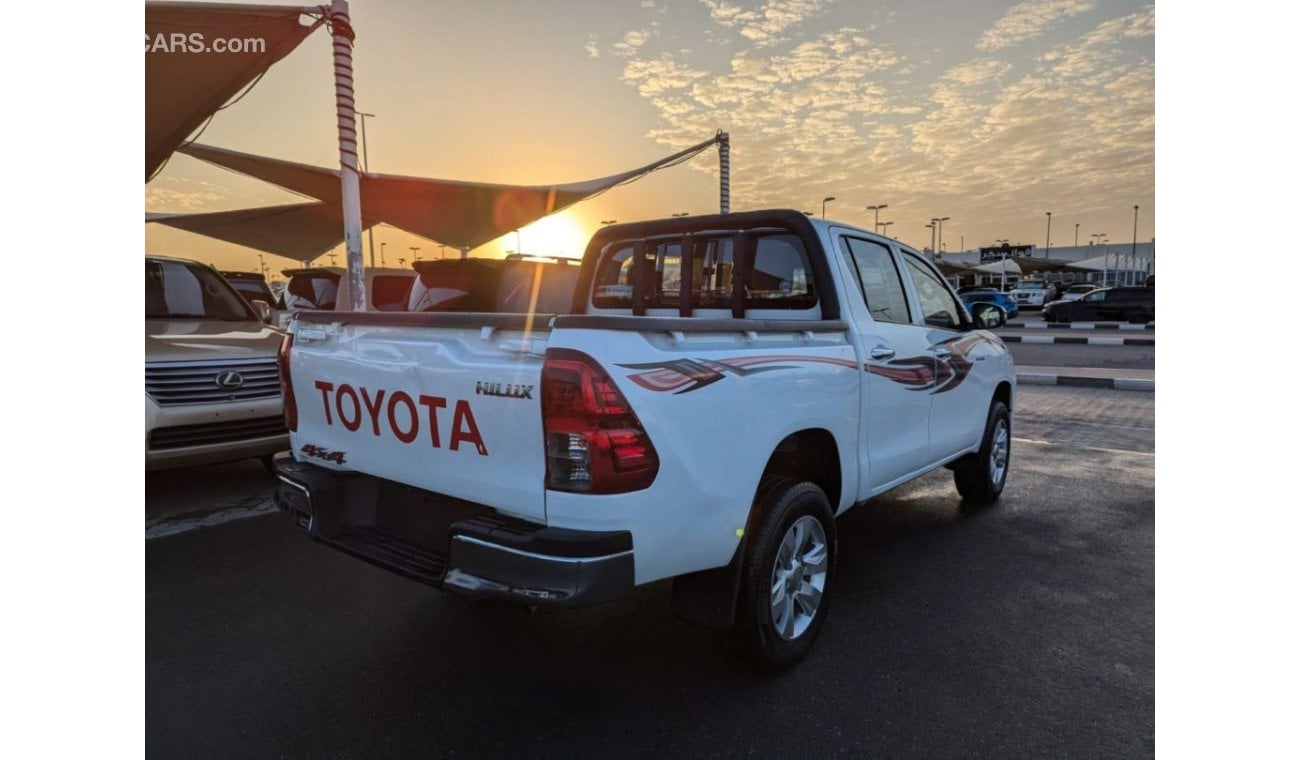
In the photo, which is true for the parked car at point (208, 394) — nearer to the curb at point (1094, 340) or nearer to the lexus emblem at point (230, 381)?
the lexus emblem at point (230, 381)

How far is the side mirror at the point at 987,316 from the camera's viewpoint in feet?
16.0

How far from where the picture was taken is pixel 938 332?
416 cm

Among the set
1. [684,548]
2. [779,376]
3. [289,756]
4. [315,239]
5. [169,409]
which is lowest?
[289,756]

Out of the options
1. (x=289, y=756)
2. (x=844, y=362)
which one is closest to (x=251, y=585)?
(x=289, y=756)

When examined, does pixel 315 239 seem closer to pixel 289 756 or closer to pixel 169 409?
pixel 169 409

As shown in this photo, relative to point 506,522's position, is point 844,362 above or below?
above

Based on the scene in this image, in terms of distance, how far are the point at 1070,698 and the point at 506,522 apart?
89.5 inches

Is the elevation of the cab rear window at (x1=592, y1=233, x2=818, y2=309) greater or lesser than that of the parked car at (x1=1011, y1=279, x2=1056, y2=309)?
lesser

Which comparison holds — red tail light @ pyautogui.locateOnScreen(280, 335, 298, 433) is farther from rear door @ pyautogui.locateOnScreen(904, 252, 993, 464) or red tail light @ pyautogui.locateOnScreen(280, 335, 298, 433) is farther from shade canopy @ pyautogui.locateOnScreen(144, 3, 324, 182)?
shade canopy @ pyautogui.locateOnScreen(144, 3, 324, 182)

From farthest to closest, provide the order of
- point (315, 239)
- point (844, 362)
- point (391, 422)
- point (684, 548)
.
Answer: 1. point (315, 239)
2. point (844, 362)
3. point (391, 422)
4. point (684, 548)

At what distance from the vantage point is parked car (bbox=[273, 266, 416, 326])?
1050 cm

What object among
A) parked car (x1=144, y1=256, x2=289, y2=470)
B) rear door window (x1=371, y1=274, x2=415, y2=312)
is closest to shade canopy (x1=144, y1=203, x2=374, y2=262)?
rear door window (x1=371, y1=274, x2=415, y2=312)

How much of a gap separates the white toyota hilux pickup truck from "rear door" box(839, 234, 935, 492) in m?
0.02

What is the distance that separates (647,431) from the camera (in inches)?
83.0
